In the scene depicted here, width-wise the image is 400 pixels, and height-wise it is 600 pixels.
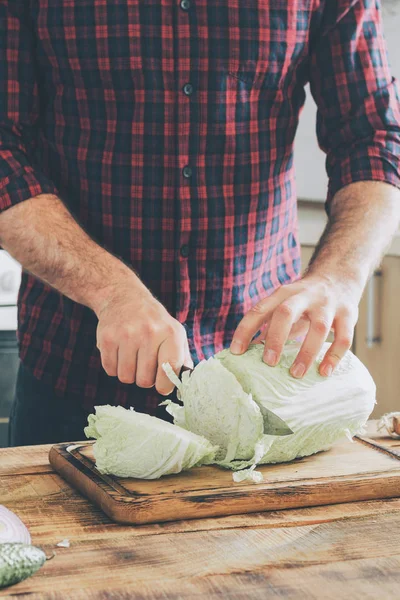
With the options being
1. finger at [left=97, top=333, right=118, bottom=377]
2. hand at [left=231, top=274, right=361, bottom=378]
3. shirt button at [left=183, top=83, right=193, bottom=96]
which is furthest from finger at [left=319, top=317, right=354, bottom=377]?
shirt button at [left=183, top=83, right=193, bottom=96]

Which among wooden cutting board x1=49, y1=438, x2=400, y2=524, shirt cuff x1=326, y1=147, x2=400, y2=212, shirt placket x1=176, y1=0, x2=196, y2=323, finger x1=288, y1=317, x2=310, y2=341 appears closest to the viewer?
wooden cutting board x1=49, y1=438, x2=400, y2=524

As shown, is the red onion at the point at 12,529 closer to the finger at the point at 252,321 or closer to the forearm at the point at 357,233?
the finger at the point at 252,321

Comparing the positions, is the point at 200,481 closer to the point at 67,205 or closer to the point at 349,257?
the point at 349,257

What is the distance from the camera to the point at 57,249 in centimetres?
152

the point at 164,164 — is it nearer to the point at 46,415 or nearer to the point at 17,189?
the point at 17,189

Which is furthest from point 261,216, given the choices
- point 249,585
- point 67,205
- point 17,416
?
point 249,585

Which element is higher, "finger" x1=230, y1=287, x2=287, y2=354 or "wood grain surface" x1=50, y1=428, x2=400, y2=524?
"finger" x1=230, y1=287, x2=287, y2=354

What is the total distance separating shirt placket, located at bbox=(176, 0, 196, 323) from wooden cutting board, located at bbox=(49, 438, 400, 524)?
428mm

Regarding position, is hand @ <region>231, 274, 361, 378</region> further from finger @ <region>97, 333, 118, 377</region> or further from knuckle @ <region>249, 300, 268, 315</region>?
finger @ <region>97, 333, 118, 377</region>

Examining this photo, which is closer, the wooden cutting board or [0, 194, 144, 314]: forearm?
the wooden cutting board

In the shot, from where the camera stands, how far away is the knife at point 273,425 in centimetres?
130

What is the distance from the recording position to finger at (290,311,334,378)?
4.39ft

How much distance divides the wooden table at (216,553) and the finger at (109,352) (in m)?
0.21

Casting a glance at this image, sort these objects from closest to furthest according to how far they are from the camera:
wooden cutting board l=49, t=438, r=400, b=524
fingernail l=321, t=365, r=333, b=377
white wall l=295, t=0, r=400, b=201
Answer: wooden cutting board l=49, t=438, r=400, b=524, fingernail l=321, t=365, r=333, b=377, white wall l=295, t=0, r=400, b=201
